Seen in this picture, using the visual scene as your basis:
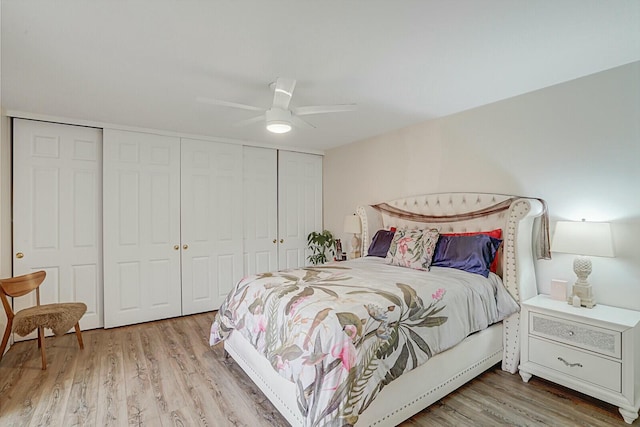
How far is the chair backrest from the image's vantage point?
2.69 meters

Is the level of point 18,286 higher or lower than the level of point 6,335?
higher

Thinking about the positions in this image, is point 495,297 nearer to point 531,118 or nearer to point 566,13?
point 531,118

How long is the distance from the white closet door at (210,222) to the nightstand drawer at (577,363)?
352 cm

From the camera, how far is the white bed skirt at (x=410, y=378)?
1847 millimetres

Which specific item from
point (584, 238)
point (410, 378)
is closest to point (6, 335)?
point (410, 378)

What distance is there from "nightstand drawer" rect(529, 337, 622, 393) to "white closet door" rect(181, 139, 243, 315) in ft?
11.5

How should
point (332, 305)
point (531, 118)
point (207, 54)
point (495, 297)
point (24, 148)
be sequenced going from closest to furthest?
point (332, 305), point (207, 54), point (495, 297), point (531, 118), point (24, 148)

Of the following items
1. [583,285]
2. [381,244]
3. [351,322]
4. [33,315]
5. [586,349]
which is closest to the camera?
[351,322]

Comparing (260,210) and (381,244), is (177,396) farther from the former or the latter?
(260,210)

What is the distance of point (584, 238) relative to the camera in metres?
2.26

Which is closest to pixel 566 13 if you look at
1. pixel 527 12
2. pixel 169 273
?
pixel 527 12

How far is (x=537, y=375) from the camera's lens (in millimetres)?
2398

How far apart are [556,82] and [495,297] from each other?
1835 mm

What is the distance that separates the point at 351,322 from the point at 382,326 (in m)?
0.22
